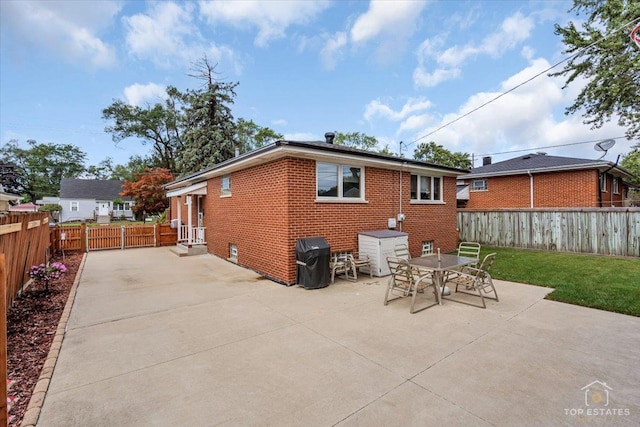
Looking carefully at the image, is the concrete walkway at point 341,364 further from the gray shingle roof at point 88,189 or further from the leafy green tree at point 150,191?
the gray shingle roof at point 88,189

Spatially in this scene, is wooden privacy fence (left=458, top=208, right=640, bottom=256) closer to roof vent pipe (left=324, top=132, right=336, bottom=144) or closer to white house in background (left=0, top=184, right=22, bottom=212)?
roof vent pipe (left=324, top=132, right=336, bottom=144)

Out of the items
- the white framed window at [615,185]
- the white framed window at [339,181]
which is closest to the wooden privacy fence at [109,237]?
the white framed window at [339,181]

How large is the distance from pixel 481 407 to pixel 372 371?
107 cm

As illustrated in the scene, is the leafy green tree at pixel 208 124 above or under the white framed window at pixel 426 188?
above

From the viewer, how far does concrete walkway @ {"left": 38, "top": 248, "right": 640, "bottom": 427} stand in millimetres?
2590

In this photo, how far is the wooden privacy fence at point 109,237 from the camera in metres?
13.2

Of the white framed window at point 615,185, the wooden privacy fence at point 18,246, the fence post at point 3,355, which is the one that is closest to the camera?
the fence post at point 3,355

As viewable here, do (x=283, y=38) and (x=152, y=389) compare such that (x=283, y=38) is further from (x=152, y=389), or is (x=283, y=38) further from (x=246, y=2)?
(x=152, y=389)

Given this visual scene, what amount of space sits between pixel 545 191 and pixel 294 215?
1596cm

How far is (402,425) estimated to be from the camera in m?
2.42

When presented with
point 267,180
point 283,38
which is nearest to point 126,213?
point 283,38

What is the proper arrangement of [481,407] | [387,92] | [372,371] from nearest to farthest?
1. [481,407]
2. [372,371]
3. [387,92]

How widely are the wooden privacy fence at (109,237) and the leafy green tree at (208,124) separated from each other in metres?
11.9

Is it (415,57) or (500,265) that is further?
(415,57)
